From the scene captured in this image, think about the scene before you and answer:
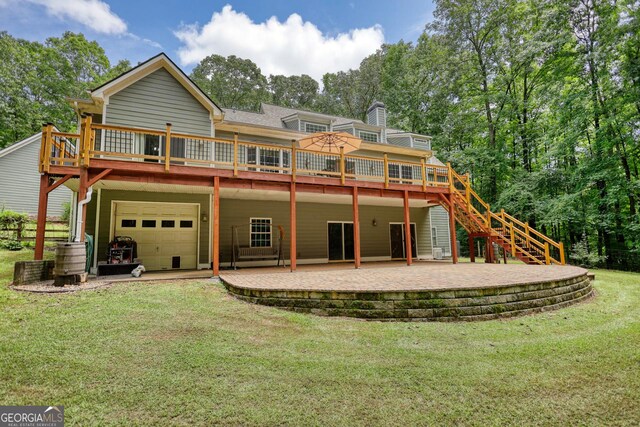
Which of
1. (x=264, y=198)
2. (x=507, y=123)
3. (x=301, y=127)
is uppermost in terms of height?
(x=507, y=123)

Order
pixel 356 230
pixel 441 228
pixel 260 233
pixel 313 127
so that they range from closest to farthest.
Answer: pixel 356 230 → pixel 260 233 → pixel 313 127 → pixel 441 228

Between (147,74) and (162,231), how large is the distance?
5236 mm

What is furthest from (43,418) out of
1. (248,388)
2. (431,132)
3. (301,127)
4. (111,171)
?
(431,132)

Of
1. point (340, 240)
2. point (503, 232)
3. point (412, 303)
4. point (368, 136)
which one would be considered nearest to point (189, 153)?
point (340, 240)

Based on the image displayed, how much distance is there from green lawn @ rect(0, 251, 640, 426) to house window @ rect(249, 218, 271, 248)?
6.66m

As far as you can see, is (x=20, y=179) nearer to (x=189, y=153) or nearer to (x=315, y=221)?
(x=189, y=153)

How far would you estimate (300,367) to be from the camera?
10.7 feet

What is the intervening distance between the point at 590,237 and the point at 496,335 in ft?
57.4

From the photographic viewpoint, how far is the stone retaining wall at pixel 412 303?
527 centimetres

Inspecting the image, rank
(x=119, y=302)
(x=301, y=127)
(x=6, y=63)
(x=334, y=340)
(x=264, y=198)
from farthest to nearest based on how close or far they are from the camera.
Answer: (x=6, y=63), (x=301, y=127), (x=264, y=198), (x=119, y=302), (x=334, y=340)

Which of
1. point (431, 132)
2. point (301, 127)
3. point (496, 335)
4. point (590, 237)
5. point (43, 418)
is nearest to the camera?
point (43, 418)

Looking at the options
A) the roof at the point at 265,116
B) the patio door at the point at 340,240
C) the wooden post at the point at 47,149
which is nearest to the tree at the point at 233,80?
the roof at the point at 265,116

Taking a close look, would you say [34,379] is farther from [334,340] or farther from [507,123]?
[507,123]

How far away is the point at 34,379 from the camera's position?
2.77 meters
